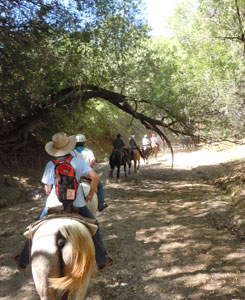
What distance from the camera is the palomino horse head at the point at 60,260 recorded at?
2.91 meters

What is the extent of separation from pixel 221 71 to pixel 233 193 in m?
8.18

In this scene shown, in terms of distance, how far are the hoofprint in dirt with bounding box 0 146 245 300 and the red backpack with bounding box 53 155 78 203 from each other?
1849 mm

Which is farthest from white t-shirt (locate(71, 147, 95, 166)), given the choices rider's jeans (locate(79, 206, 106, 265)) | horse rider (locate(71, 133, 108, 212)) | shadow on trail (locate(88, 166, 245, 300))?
rider's jeans (locate(79, 206, 106, 265))

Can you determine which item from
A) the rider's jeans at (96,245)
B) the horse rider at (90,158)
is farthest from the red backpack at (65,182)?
the horse rider at (90,158)

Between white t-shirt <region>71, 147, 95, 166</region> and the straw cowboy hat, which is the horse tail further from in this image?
white t-shirt <region>71, 147, 95, 166</region>

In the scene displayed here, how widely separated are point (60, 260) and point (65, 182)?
0.90 m

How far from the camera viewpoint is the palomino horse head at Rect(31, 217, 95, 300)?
2.91 m

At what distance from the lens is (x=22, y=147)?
47.0 ft

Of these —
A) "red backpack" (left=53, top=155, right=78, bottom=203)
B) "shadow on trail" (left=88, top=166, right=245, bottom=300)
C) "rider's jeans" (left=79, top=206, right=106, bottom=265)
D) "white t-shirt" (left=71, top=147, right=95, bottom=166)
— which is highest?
"white t-shirt" (left=71, top=147, right=95, bottom=166)

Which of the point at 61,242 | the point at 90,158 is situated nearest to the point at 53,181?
the point at 61,242

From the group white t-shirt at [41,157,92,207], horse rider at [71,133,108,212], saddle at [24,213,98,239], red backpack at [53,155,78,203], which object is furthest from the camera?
horse rider at [71,133,108,212]

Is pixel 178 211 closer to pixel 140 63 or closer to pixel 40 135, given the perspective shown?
pixel 140 63

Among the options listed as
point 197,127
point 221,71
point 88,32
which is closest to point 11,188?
point 88,32

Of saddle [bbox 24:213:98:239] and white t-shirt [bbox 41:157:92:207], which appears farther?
white t-shirt [bbox 41:157:92:207]
